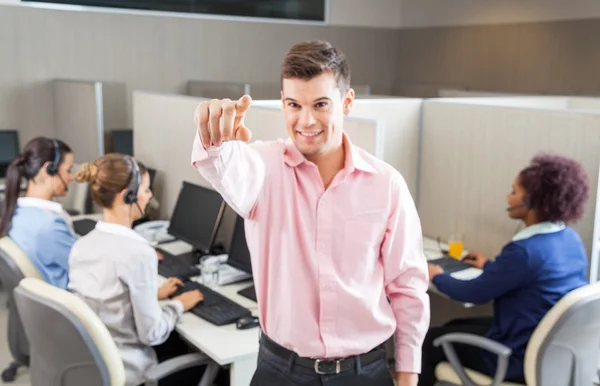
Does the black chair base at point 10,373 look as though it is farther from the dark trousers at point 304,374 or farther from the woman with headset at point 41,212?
the dark trousers at point 304,374

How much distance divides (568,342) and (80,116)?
3.87m

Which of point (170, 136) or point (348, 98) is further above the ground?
point (348, 98)

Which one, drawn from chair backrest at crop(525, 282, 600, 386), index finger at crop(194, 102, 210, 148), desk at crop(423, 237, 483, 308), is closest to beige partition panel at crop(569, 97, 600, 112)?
desk at crop(423, 237, 483, 308)

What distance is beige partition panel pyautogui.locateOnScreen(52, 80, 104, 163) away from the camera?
455cm

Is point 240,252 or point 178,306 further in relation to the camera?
point 240,252

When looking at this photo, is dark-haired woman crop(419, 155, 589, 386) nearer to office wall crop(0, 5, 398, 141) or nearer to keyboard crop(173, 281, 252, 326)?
keyboard crop(173, 281, 252, 326)

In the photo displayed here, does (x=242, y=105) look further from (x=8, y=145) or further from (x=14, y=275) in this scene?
(x=8, y=145)

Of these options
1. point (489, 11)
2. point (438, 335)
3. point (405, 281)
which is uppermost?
point (489, 11)

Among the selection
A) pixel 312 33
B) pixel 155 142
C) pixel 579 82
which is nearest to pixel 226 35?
pixel 312 33

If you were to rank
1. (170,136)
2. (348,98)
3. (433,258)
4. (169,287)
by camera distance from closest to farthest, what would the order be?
(348,98) < (169,287) < (433,258) < (170,136)

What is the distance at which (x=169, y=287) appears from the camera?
8.23ft

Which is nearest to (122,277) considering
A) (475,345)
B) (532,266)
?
(475,345)

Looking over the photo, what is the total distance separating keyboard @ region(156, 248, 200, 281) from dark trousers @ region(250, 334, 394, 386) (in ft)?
4.29

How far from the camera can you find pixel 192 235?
309 cm
